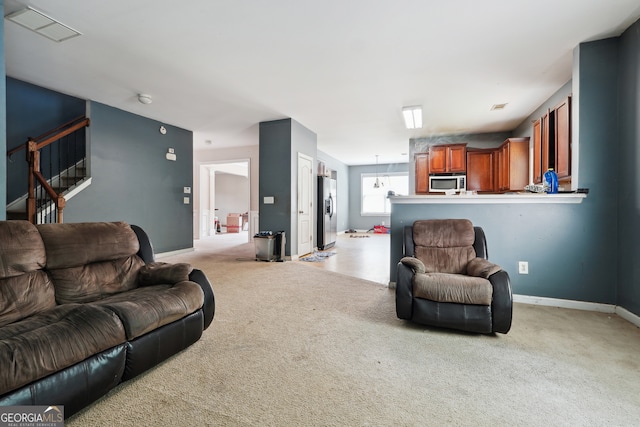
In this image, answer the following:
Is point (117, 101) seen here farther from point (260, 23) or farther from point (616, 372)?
point (616, 372)

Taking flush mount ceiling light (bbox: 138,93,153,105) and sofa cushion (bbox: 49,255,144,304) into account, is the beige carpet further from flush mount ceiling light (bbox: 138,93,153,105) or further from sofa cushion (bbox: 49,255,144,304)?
flush mount ceiling light (bbox: 138,93,153,105)

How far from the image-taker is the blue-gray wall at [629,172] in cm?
258

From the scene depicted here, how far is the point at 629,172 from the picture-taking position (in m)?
2.66

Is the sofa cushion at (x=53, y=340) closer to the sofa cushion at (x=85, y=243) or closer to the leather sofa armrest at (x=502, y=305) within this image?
the sofa cushion at (x=85, y=243)

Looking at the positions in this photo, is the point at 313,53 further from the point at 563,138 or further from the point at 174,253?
the point at 174,253

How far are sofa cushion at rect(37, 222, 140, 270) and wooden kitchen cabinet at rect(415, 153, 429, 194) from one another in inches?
227

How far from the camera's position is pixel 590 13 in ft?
8.26

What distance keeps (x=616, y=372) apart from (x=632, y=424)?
565mm

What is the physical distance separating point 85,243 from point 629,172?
456cm

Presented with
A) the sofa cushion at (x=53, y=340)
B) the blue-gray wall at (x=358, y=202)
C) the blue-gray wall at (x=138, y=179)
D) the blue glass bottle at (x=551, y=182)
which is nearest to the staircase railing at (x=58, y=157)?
the blue-gray wall at (x=138, y=179)

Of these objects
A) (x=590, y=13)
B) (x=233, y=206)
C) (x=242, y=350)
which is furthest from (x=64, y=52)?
(x=233, y=206)

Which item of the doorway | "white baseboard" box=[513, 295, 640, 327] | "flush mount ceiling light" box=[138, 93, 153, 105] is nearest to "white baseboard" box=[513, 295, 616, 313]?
"white baseboard" box=[513, 295, 640, 327]

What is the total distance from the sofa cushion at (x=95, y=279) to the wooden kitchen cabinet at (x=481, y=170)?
6.15 metres

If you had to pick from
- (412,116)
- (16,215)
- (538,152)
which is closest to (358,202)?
(412,116)
